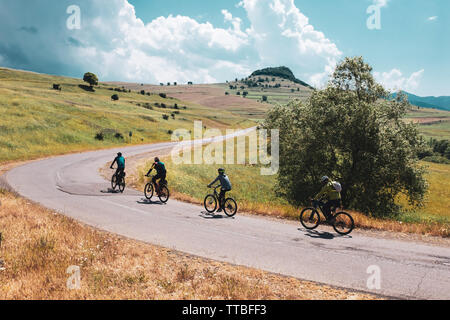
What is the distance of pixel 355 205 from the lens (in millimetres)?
23609

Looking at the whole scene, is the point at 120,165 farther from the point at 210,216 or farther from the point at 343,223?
the point at 343,223

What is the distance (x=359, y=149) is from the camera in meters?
22.2

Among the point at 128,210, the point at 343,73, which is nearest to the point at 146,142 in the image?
the point at 343,73

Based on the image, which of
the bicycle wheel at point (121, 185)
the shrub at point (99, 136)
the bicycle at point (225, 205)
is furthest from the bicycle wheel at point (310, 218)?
the shrub at point (99, 136)

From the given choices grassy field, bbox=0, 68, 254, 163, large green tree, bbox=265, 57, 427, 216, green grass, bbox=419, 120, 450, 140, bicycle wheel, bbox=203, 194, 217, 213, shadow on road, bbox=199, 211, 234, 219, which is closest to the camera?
shadow on road, bbox=199, 211, 234, 219

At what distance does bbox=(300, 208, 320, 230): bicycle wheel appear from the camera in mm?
12188

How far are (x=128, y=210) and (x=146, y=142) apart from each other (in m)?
42.1

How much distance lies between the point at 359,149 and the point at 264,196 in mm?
11696

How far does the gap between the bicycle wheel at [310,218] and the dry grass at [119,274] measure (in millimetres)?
5367

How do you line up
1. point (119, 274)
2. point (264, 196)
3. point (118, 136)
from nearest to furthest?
point (119, 274) < point (264, 196) < point (118, 136)

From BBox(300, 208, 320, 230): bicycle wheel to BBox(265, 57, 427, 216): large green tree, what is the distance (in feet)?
36.6

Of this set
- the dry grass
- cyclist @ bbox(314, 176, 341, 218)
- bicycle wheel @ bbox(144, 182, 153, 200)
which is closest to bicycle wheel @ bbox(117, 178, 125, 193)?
bicycle wheel @ bbox(144, 182, 153, 200)

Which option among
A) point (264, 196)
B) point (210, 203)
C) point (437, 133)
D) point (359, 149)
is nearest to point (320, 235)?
point (210, 203)

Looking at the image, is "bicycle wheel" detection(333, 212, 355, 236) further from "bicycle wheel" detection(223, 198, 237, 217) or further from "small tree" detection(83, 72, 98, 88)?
"small tree" detection(83, 72, 98, 88)
